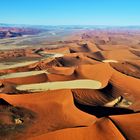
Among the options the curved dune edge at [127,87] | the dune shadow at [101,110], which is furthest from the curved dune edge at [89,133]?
the curved dune edge at [127,87]

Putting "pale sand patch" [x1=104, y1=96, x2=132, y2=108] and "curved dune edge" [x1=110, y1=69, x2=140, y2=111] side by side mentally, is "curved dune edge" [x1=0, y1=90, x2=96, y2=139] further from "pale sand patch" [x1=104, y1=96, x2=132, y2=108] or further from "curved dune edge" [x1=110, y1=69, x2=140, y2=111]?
"curved dune edge" [x1=110, y1=69, x2=140, y2=111]

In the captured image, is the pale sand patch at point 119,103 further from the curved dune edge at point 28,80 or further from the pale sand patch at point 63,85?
the curved dune edge at point 28,80

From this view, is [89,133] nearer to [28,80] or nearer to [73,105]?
[73,105]

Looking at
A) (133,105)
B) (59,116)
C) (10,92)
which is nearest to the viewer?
(59,116)

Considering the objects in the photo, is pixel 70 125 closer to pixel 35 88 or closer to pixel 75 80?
Answer: pixel 35 88

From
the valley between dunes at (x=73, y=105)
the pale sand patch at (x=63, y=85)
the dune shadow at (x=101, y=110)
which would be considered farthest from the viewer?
the pale sand patch at (x=63, y=85)

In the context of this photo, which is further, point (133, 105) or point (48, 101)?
point (133, 105)

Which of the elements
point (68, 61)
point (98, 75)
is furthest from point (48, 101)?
point (68, 61)

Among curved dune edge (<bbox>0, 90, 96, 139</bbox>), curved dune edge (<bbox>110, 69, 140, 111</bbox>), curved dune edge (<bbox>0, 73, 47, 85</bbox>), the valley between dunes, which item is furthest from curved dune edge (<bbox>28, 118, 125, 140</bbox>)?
curved dune edge (<bbox>0, 73, 47, 85</bbox>)

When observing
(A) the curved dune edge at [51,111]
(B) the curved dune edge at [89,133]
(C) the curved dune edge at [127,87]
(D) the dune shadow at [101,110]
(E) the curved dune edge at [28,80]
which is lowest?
(E) the curved dune edge at [28,80]
